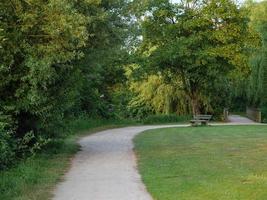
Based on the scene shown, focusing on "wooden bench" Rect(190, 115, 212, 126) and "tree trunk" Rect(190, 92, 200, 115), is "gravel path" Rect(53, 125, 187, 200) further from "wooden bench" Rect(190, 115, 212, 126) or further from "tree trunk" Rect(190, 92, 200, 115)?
"tree trunk" Rect(190, 92, 200, 115)

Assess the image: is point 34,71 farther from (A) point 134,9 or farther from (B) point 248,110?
(B) point 248,110

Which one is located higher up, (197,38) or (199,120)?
(197,38)

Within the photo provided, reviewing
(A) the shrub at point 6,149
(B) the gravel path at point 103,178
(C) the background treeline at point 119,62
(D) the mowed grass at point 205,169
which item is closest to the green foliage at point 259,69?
(C) the background treeline at point 119,62

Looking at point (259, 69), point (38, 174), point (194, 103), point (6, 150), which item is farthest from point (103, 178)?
point (259, 69)

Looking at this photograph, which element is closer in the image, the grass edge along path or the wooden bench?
the grass edge along path

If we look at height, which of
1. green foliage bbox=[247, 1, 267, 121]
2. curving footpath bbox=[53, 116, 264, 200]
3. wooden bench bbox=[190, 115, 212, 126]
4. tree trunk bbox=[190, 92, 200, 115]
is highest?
green foliage bbox=[247, 1, 267, 121]

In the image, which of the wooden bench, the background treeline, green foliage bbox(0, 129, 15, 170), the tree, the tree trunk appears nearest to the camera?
green foliage bbox(0, 129, 15, 170)

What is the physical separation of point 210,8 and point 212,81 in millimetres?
6323

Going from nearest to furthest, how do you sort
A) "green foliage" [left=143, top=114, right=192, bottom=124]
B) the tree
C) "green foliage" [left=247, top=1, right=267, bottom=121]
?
the tree, "green foliage" [left=143, top=114, right=192, bottom=124], "green foliage" [left=247, top=1, right=267, bottom=121]

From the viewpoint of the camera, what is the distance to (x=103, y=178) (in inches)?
504

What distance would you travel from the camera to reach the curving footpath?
10.5 m

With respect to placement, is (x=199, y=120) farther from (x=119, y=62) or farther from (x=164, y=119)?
(x=119, y=62)

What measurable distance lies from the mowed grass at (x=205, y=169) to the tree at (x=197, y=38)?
54.6ft

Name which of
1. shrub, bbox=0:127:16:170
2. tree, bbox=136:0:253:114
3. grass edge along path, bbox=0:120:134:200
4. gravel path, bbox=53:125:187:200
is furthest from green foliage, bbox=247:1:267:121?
shrub, bbox=0:127:16:170
